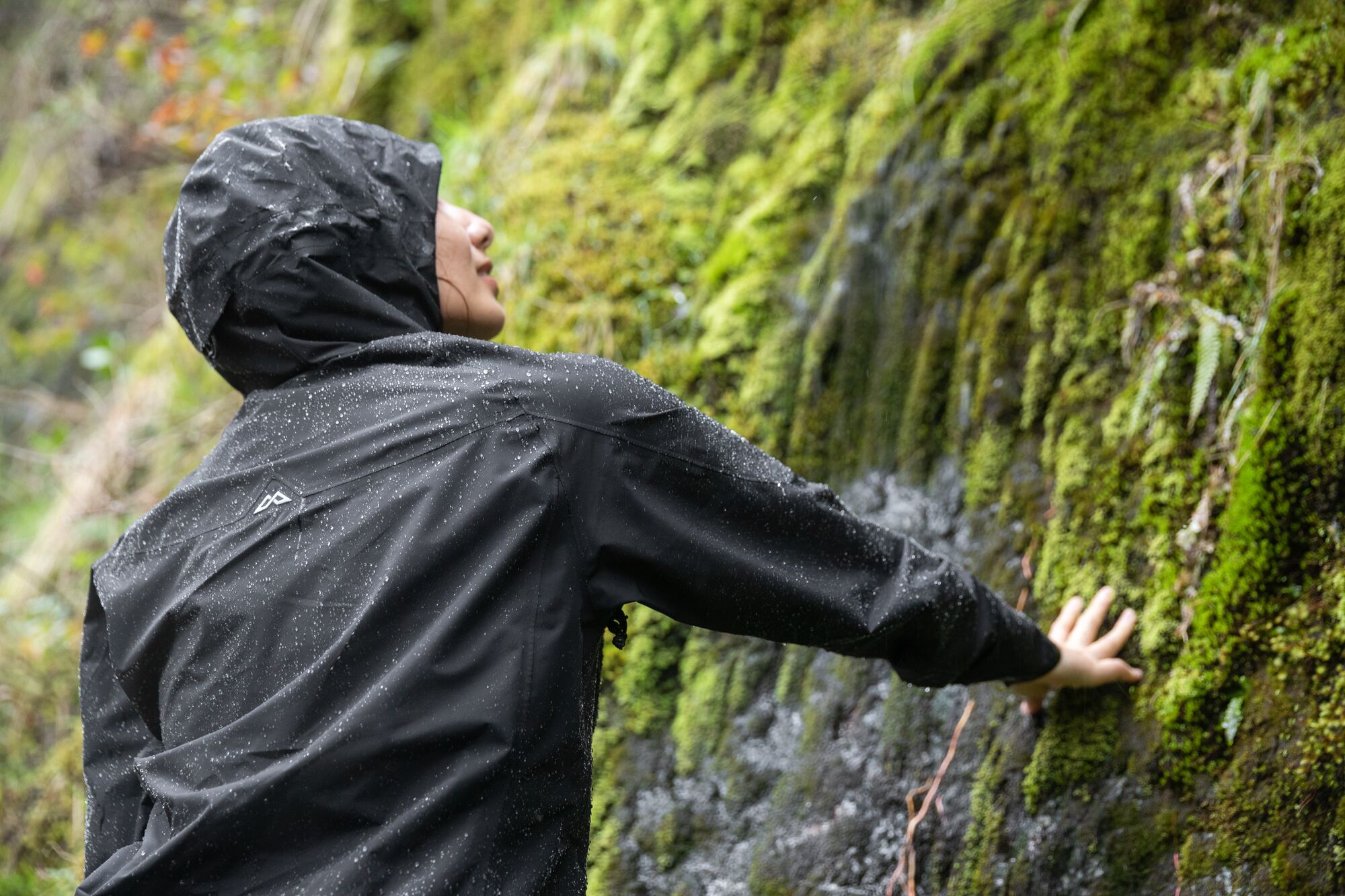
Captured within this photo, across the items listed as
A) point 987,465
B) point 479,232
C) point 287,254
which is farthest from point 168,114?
point 987,465

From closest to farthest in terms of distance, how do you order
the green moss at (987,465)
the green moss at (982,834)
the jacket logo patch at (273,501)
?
the jacket logo patch at (273,501) → the green moss at (982,834) → the green moss at (987,465)

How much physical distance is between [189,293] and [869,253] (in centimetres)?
227

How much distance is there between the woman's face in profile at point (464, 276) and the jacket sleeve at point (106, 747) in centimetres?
105

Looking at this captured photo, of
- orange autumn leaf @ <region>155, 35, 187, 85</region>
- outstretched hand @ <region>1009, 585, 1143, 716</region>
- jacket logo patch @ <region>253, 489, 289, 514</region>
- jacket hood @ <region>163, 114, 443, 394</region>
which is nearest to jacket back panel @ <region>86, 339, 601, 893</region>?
jacket logo patch @ <region>253, 489, 289, 514</region>

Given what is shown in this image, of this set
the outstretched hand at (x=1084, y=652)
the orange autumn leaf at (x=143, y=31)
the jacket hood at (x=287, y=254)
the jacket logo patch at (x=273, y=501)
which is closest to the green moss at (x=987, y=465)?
the outstretched hand at (x=1084, y=652)

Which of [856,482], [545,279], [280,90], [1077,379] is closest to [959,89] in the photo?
[1077,379]

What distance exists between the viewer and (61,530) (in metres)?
7.02

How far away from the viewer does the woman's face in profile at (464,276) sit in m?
2.52

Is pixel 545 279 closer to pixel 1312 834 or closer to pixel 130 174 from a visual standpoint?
pixel 1312 834

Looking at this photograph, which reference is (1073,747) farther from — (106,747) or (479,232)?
(106,747)

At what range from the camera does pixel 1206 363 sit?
9.05 feet

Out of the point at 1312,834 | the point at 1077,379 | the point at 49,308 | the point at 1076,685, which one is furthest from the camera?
the point at 49,308

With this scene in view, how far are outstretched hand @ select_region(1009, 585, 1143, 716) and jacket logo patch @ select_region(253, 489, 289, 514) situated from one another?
179 centimetres

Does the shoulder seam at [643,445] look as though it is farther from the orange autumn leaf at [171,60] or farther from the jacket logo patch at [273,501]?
the orange autumn leaf at [171,60]
